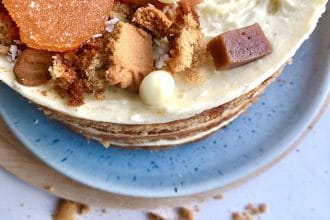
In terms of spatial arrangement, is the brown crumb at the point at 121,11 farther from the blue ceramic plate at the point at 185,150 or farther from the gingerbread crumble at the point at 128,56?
the blue ceramic plate at the point at 185,150

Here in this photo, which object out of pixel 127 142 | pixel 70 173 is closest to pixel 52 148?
pixel 70 173

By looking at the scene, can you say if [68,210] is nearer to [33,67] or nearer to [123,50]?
[33,67]

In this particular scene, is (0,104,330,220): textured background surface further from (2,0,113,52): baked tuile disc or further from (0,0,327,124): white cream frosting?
(2,0,113,52): baked tuile disc

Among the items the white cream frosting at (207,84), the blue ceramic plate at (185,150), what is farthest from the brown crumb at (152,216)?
the white cream frosting at (207,84)

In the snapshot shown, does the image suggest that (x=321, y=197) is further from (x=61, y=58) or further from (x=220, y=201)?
(x=61, y=58)

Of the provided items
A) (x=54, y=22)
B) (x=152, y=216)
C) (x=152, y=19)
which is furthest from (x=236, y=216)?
(x=54, y=22)

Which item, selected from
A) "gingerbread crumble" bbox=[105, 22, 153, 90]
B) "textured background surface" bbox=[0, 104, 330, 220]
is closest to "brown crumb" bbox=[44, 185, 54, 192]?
"textured background surface" bbox=[0, 104, 330, 220]
